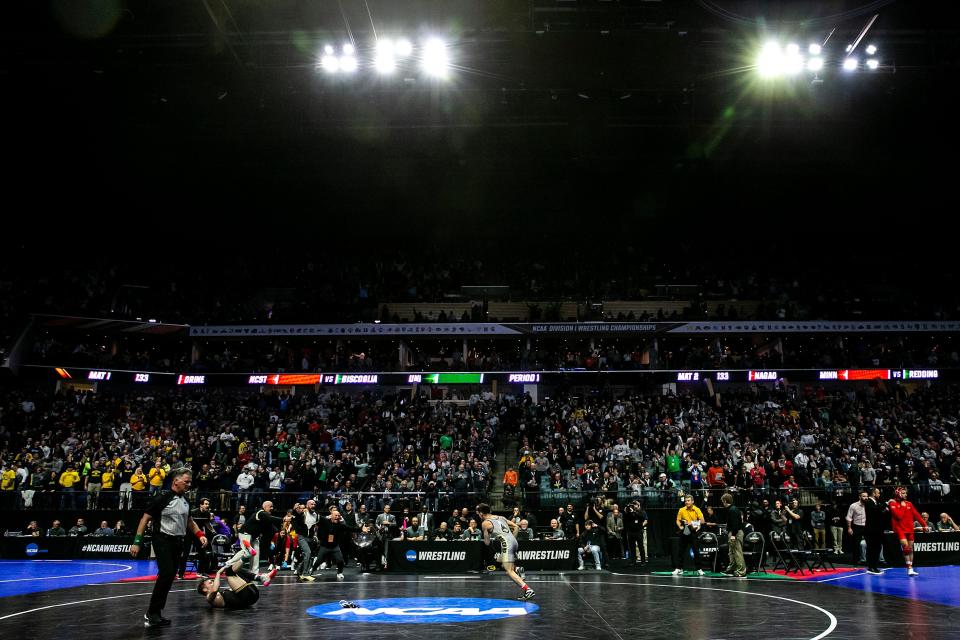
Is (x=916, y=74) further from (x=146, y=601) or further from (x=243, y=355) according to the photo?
(x=243, y=355)

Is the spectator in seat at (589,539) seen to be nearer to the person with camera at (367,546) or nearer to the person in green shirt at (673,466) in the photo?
the person with camera at (367,546)

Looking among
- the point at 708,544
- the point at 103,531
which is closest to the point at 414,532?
the point at 708,544

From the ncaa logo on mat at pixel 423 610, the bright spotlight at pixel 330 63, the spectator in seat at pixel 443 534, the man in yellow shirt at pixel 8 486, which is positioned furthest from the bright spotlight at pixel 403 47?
the man in yellow shirt at pixel 8 486

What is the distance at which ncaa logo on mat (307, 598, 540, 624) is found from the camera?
10078 millimetres

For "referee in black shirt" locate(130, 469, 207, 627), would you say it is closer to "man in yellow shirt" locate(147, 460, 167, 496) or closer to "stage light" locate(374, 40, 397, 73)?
"man in yellow shirt" locate(147, 460, 167, 496)

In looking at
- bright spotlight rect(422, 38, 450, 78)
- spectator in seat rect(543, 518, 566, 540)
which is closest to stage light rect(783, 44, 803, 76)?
bright spotlight rect(422, 38, 450, 78)

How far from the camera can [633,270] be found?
148ft

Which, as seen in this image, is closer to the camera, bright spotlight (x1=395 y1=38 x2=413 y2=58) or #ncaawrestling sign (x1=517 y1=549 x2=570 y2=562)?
#ncaawrestling sign (x1=517 y1=549 x2=570 y2=562)

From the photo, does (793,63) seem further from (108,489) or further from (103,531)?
(108,489)

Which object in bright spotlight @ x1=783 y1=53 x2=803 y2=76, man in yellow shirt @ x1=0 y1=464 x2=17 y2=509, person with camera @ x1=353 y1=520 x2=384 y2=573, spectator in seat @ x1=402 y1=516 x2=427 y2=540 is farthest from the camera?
man in yellow shirt @ x1=0 y1=464 x2=17 y2=509

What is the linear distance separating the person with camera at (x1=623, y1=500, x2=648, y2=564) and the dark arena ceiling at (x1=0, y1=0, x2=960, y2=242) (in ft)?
46.3

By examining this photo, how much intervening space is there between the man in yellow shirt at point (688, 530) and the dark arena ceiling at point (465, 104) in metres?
13.6

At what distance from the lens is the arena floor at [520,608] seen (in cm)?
888

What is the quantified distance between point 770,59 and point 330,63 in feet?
45.3
